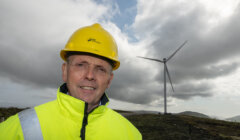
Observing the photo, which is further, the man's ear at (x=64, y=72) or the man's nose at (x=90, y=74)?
the man's ear at (x=64, y=72)

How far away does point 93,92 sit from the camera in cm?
305

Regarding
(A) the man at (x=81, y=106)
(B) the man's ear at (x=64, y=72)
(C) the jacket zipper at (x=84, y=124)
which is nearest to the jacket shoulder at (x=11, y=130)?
(A) the man at (x=81, y=106)

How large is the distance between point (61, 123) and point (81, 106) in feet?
1.37

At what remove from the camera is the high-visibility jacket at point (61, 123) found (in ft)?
8.36

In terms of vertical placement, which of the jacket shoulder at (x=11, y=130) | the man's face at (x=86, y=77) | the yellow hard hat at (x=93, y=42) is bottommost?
the jacket shoulder at (x=11, y=130)

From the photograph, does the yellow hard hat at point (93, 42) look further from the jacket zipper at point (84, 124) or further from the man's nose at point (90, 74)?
the jacket zipper at point (84, 124)

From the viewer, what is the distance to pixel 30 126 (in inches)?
102

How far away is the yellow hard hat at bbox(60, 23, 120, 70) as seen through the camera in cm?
341

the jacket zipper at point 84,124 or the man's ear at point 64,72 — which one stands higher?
the man's ear at point 64,72

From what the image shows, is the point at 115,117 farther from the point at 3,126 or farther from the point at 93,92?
the point at 3,126

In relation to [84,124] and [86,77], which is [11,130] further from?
[86,77]

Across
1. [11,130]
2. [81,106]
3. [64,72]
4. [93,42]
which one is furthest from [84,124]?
[93,42]

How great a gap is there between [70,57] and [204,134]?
14352 mm

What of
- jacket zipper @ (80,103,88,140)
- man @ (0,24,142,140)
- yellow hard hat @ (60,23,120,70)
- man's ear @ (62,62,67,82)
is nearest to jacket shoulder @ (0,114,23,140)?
man @ (0,24,142,140)
